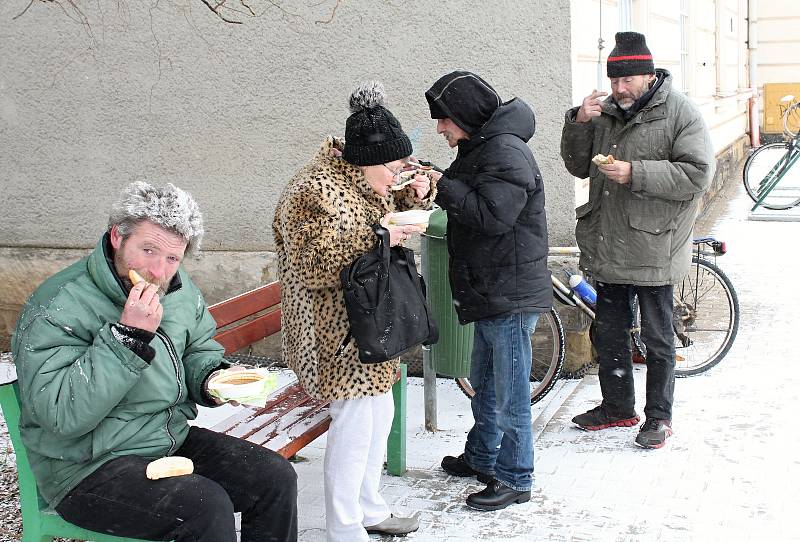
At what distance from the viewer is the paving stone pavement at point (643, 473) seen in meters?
4.05

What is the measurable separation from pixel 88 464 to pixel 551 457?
2.58 metres

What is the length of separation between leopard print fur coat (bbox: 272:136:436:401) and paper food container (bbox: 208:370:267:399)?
0.50m

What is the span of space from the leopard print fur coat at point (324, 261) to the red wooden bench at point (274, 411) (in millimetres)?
316

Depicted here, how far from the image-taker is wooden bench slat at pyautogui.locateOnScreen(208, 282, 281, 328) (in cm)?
407

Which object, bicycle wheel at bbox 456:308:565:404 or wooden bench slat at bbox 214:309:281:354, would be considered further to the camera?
bicycle wheel at bbox 456:308:565:404

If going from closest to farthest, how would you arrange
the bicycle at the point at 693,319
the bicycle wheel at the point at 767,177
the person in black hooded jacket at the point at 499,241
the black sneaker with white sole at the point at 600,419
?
1. the person in black hooded jacket at the point at 499,241
2. the black sneaker with white sole at the point at 600,419
3. the bicycle at the point at 693,319
4. the bicycle wheel at the point at 767,177

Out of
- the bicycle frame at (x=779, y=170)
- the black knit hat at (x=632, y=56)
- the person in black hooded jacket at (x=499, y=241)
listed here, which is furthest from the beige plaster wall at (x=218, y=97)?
the bicycle frame at (x=779, y=170)

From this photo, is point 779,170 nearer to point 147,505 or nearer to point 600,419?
point 600,419

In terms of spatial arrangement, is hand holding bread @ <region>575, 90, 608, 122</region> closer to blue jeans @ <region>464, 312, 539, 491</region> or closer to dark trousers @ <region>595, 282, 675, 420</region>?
dark trousers @ <region>595, 282, 675, 420</region>

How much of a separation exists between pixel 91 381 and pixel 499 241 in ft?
6.38

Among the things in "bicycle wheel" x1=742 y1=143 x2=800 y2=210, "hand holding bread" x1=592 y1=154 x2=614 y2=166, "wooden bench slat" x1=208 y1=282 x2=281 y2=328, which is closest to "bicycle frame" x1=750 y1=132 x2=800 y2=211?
"bicycle wheel" x1=742 y1=143 x2=800 y2=210

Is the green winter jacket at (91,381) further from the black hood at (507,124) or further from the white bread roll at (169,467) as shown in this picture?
the black hood at (507,124)

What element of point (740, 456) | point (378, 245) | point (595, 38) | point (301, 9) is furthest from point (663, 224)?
point (301, 9)

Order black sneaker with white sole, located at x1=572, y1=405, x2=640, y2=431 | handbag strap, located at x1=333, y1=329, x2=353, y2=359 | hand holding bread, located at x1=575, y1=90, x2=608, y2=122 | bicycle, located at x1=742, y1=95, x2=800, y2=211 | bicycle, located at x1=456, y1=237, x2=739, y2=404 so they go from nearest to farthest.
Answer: handbag strap, located at x1=333, y1=329, x2=353, y2=359 < hand holding bread, located at x1=575, y1=90, x2=608, y2=122 < black sneaker with white sole, located at x1=572, y1=405, x2=640, y2=431 < bicycle, located at x1=456, y1=237, x2=739, y2=404 < bicycle, located at x1=742, y1=95, x2=800, y2=211
